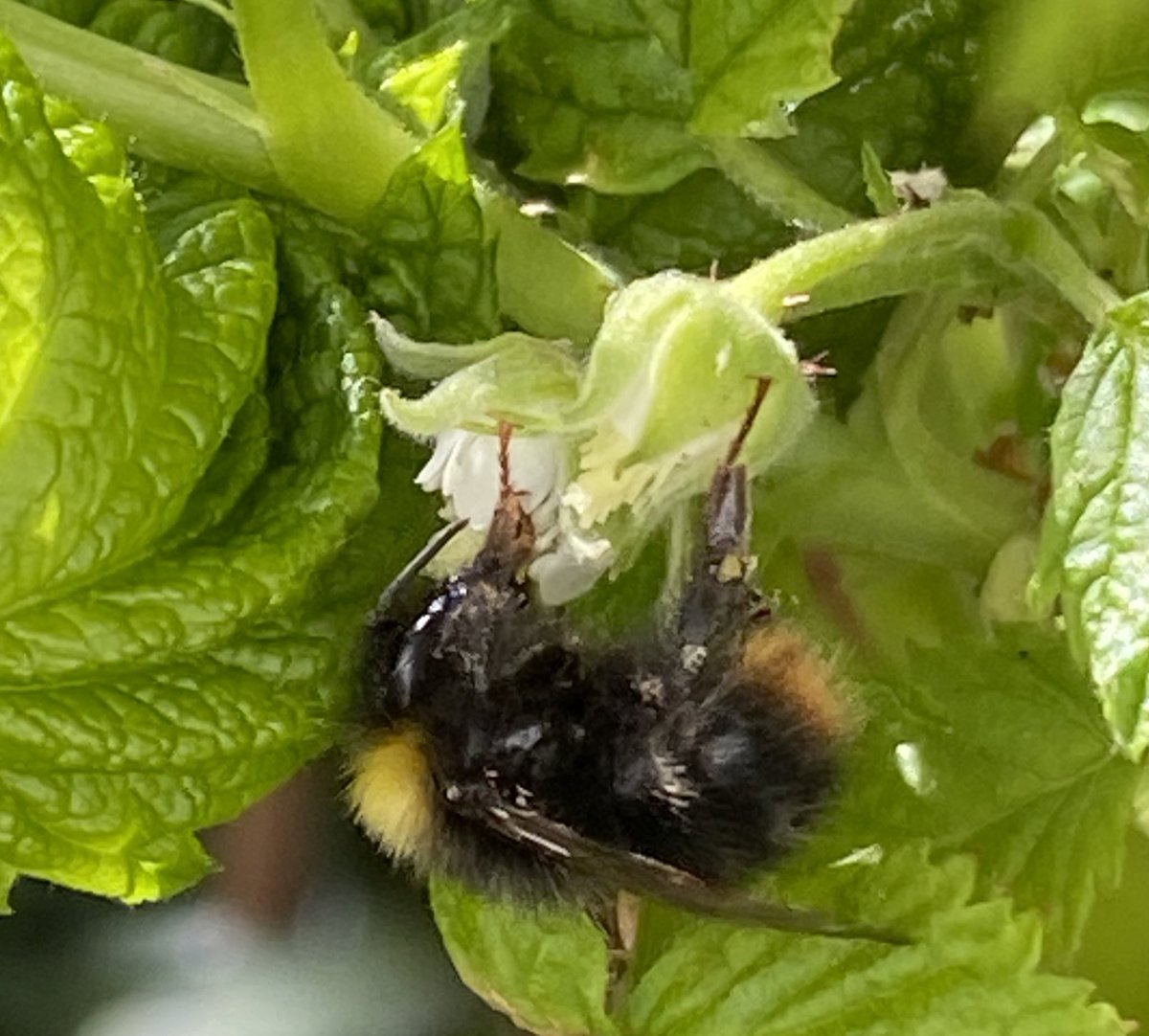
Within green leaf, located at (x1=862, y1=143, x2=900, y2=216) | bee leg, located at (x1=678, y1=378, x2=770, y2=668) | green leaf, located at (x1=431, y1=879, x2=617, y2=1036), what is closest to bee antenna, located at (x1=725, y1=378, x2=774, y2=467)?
bee leg, located at (x1=678, y1=378, x2=770, y2=668)

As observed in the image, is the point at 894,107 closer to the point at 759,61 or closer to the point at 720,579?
the point at 759,61

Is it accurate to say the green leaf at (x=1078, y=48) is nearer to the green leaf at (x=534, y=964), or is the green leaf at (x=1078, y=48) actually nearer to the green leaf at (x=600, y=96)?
the green leaf at (x=600, y=96)

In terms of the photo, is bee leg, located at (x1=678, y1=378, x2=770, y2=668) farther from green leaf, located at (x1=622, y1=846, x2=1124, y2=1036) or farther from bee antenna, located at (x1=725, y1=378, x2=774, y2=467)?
green leaf, located at (x1=622, y1=846, x2=1124, y2=1036)

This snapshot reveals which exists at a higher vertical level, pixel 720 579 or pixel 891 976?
pixel 720 579

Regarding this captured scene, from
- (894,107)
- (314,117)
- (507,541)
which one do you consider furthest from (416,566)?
(894,107)

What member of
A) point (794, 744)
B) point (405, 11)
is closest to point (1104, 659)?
point (794, 744)

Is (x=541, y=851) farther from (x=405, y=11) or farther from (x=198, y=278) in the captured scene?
(x=405, y=11)
